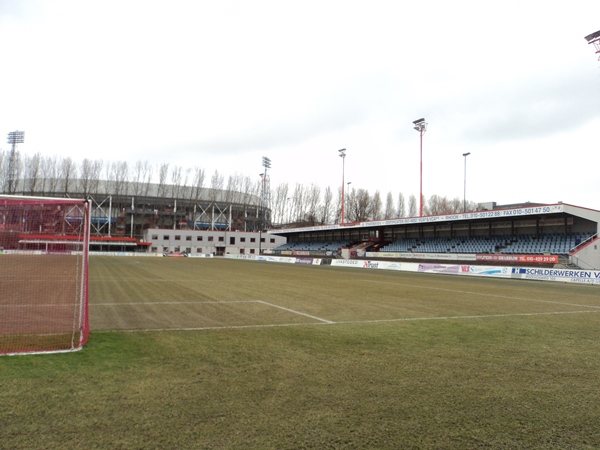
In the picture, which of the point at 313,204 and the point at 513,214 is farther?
the point at 313,204

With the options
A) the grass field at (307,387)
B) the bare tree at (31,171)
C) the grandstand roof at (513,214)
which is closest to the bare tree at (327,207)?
the grandstand roof at (513,214)

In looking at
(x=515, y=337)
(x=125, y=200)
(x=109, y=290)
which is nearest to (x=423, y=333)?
(x=515, y=337)

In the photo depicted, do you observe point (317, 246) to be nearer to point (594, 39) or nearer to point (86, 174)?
point (594, 39)

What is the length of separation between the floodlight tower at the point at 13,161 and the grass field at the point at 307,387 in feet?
292

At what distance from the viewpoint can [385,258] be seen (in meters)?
50.2

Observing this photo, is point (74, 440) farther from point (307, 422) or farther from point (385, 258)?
point (385, 258)

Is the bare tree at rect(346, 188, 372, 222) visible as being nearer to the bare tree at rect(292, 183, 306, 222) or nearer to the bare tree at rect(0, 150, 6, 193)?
the bare tree at rect(292, 183, 306, 222)

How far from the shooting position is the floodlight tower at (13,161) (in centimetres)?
7831

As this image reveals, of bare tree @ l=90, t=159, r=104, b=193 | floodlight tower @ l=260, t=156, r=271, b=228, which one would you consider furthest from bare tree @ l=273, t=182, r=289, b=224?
bare tree @ l=90, t=159, r=104, b=193

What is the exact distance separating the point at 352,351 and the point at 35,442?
4609 millimetres

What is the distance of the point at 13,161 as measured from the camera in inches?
3182

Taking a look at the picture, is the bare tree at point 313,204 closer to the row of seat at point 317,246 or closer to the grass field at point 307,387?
the row of seat at point 317,246

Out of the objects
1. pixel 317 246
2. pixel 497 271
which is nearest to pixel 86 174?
pixel 317 246

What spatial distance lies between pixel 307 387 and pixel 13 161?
322 ft
